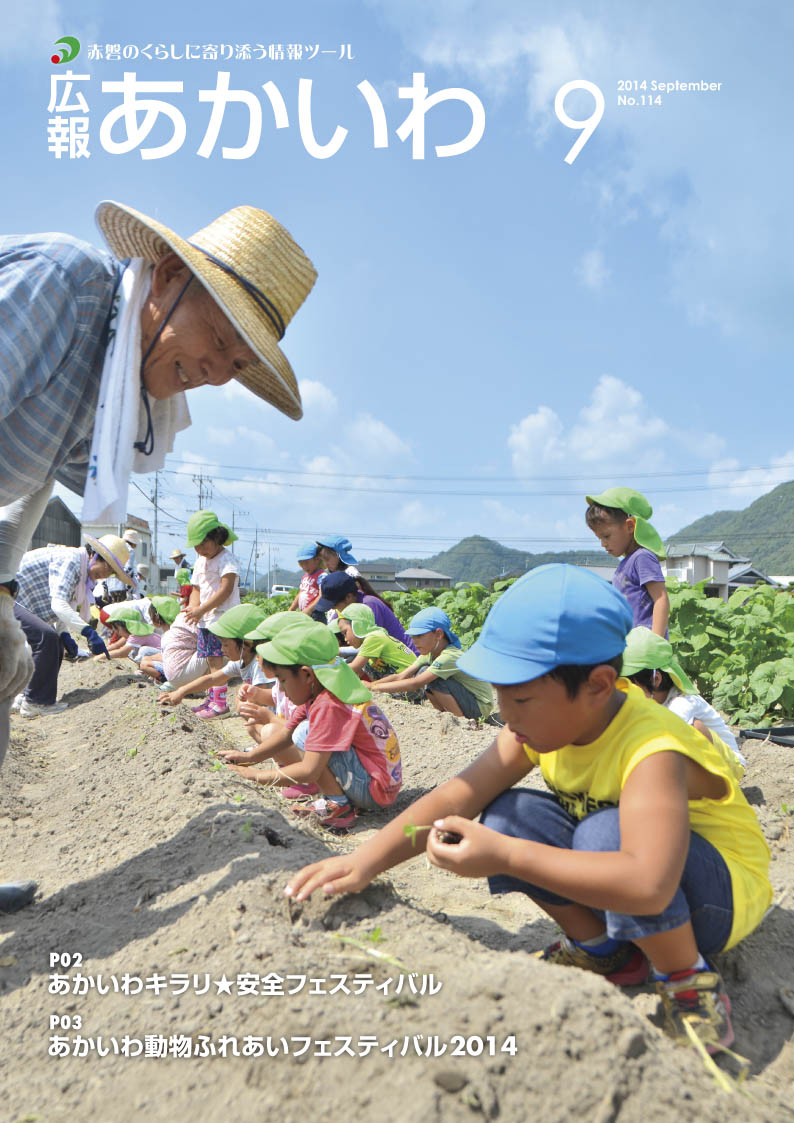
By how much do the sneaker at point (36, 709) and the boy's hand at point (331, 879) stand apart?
5794 millimetres

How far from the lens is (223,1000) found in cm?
172

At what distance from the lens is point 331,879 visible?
2.06m

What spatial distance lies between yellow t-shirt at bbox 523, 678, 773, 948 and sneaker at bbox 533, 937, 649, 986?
0.88ft

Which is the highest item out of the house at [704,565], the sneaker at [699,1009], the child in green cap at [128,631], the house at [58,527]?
the sneaker at [699,1009]

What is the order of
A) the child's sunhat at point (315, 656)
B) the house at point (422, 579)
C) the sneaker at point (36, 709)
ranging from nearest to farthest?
1. the child's sunhat at point (315, 656)
2. the sneaker at point (36, 709)
3. the house at point (422, 579)

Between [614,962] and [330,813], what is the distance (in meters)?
2.01

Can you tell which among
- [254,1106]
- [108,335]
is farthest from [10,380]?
[254,1106]

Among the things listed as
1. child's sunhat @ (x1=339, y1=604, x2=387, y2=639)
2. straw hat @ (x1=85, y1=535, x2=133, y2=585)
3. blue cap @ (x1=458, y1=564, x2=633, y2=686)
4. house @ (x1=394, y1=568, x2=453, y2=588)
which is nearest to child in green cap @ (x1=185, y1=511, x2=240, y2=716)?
child's sunhat @ (x1=339, y1=604, x2=387, y2=639)

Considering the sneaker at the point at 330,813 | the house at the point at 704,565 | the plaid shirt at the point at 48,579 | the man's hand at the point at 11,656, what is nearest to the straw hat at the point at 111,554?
the plaid shirt at the point at 48,579

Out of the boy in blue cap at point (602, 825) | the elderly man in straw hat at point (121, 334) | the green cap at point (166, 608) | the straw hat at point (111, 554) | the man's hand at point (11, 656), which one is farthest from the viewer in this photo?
the green cap at point (166, 608)

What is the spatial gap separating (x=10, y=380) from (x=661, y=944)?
2002mm

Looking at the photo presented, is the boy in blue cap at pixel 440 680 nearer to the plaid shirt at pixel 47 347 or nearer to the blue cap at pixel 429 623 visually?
the blue cap at pixel 429 623

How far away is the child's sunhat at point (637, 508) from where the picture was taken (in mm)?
4059

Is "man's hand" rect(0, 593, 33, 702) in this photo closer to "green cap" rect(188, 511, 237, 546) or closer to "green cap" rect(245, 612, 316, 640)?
"green cap" rect(245, 612, 316, 640)
